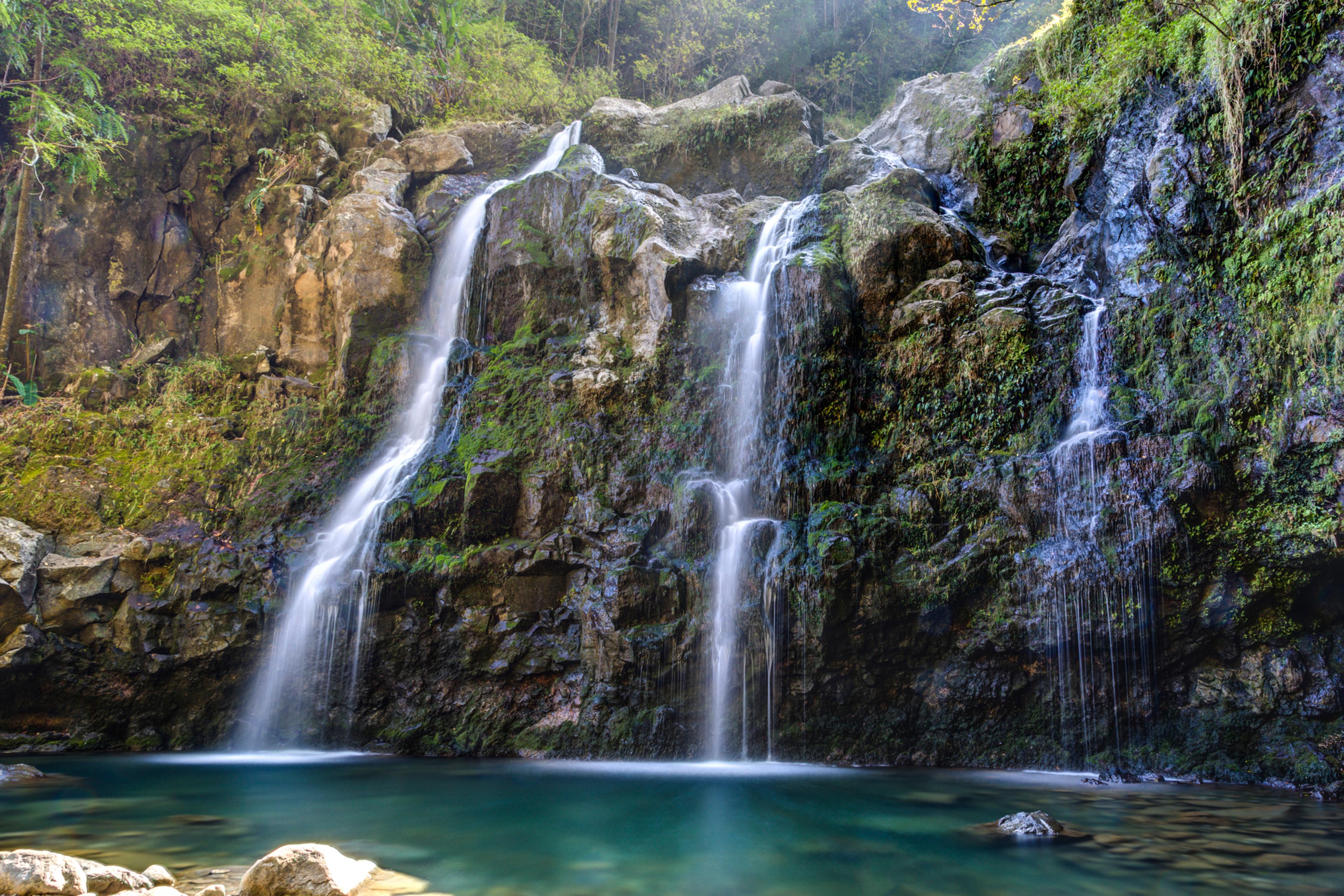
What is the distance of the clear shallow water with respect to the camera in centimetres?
436

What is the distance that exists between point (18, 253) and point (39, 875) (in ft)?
47.2

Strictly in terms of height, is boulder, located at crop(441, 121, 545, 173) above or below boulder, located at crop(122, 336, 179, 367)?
above

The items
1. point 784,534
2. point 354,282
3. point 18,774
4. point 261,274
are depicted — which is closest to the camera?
point 18,774

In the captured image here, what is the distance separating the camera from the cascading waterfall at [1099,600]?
742 centimetres

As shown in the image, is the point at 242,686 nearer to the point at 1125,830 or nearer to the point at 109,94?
the point at 1125,830

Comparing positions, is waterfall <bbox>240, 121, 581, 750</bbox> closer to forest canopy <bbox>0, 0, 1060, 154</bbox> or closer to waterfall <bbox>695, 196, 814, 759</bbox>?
waterfall <bbox>695, 196, 814, 759</bbox>

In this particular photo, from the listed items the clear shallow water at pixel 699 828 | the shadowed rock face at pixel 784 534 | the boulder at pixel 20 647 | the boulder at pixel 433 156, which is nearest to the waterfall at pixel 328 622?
the shadowed rock face at pixel 784 534

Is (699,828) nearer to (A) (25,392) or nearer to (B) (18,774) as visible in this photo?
(B) (18,774)

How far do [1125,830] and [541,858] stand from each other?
14.2ft

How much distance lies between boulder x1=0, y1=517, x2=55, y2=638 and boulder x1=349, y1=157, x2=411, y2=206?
8314 millimetres

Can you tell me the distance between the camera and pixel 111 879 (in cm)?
374

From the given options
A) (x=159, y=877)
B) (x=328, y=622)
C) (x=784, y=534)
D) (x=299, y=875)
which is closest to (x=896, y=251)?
(x=784, y=534)

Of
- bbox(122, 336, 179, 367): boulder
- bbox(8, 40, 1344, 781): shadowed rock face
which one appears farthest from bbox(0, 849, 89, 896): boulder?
bbox(122, 336, 179, 367): boulder

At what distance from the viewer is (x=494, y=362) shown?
1189 cm
